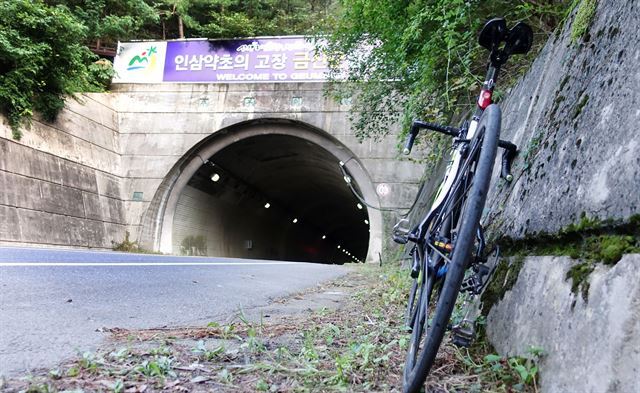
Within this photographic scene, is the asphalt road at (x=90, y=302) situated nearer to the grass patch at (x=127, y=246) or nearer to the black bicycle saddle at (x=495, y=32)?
the black bicycle saddle at (x=495, y=32)

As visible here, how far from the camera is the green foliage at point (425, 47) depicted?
4309 mm

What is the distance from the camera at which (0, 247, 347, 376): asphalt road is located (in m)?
2.18

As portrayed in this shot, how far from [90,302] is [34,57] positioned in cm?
1078

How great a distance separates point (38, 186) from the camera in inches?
483

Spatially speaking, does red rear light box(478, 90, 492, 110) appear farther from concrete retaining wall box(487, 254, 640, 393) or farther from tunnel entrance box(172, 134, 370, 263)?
tunnel entrance box(172, 134, 370, 263)

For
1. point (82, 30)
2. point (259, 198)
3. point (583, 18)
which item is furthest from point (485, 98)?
point (259, 198)

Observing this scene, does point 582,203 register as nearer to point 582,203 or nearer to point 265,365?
point 582,203

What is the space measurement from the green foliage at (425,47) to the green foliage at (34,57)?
7.94 meters

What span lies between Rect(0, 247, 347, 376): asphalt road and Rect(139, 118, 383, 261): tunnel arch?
1002cm

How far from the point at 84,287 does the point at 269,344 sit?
2.50m

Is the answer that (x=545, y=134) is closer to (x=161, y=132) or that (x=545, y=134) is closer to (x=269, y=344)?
(x=269, y=344)

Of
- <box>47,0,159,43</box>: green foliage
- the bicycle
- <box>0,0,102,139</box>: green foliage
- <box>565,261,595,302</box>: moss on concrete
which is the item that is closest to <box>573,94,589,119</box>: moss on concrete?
the bicycle

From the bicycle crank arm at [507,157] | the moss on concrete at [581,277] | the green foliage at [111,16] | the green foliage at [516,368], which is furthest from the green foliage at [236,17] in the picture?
the moss on concrete at [581,277]

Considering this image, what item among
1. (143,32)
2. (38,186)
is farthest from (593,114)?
(143,32)
